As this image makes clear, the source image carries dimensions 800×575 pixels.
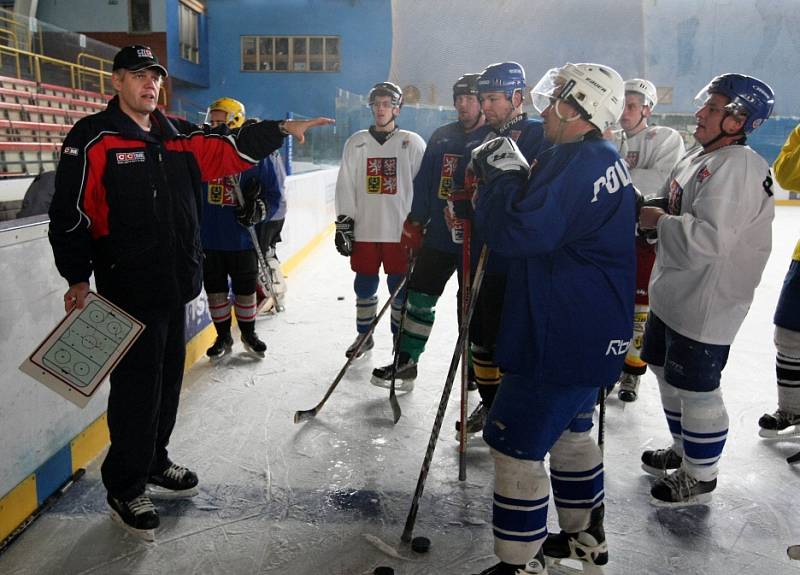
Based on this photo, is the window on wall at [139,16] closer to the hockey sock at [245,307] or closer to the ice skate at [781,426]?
the hockey sock at [245,307]

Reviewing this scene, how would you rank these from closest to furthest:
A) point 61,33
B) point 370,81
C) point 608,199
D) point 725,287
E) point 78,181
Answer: point 608,199 → point 78,181 → point 725,287 → point 61,33 → point 370,81

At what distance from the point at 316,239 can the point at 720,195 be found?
581 cm

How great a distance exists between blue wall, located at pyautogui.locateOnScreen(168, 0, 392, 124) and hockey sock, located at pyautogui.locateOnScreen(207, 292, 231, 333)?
13491mm

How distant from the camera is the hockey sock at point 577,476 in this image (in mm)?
1777

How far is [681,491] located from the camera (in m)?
2.21

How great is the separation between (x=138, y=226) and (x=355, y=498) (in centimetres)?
112

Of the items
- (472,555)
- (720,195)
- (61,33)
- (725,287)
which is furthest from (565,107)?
(61,33)

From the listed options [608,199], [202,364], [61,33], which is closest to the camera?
[608,199]

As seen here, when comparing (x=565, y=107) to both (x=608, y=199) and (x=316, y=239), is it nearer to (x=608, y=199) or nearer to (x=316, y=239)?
(x=608, y=199)

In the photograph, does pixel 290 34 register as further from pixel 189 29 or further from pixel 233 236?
pixel 233 236

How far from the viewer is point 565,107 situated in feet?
5.28

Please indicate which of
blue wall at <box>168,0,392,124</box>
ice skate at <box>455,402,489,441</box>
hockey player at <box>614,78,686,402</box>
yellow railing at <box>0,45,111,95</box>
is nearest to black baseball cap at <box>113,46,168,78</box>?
ice skate at <box>455,402,489,441</box>

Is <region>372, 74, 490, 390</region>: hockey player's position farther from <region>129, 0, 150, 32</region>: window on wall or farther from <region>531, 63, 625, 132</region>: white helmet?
<region>129, 0, 150, 32</region>: window on wall

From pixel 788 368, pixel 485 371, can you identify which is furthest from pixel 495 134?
pixel 788 368
